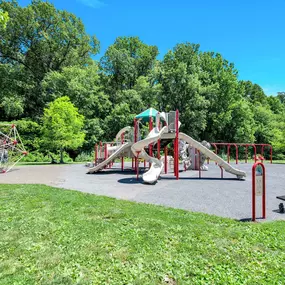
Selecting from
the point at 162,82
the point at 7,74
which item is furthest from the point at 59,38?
the point at 162,82

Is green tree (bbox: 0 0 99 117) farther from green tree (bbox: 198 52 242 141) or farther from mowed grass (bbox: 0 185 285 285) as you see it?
mowed grass (bbox: 0 185 285 285)

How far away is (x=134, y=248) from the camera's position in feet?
12.6

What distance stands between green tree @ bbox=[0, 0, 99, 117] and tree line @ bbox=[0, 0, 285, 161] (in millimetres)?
114

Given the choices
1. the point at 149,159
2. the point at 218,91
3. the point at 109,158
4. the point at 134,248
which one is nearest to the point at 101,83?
the point at 218,91

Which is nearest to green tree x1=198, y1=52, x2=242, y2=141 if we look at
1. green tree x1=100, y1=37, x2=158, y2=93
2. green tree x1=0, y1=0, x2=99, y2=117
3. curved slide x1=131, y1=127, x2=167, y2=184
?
green tree x1=100, y1=37, x2=158, y2=93

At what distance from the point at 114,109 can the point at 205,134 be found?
45.0 feet

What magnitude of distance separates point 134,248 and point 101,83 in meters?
34.3

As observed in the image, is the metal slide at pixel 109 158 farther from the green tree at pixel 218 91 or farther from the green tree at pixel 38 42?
the green tree at pixel 218 91

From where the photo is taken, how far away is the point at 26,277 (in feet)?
10.0

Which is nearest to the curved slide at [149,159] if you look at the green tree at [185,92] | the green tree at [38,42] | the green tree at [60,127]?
the green tree at [60,127]

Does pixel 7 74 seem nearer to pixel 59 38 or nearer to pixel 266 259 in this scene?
pixel 59 38

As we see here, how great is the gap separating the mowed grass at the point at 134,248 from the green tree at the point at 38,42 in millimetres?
28468

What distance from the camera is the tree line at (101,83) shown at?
2983cm

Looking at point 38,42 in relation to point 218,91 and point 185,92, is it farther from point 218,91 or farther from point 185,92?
point 218,91
